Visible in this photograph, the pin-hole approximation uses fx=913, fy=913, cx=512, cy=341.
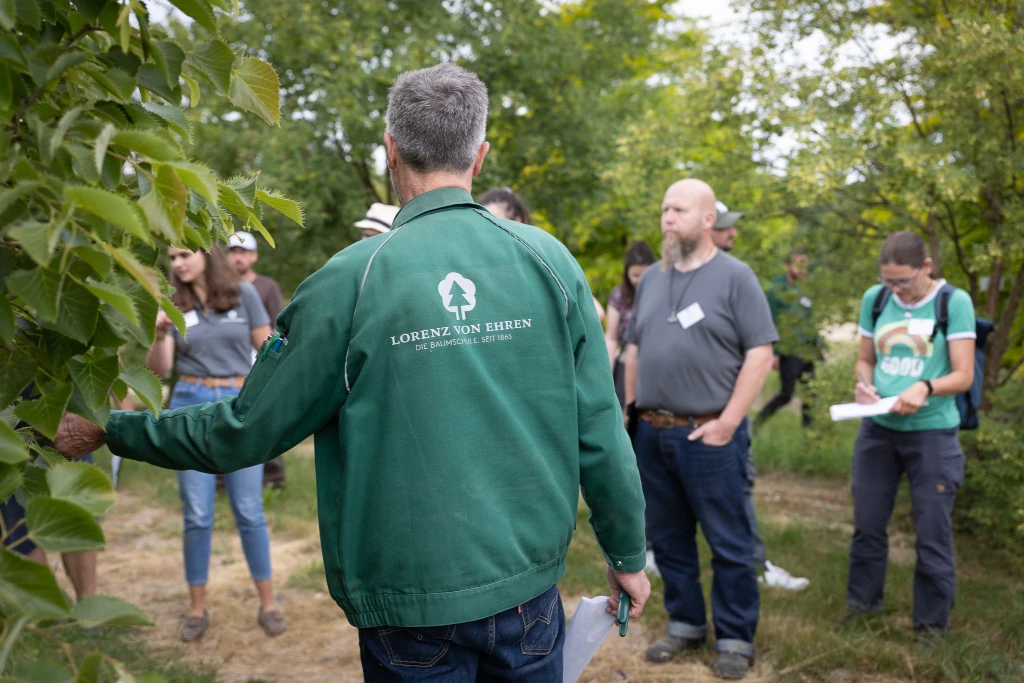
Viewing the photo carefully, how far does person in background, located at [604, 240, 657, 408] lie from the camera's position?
6285mm

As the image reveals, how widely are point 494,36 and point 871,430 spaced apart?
8.44 meters

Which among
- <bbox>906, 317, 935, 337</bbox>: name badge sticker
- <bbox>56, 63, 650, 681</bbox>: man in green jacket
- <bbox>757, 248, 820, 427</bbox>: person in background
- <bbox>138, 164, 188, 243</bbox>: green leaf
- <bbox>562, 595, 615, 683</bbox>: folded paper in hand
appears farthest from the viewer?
<bbox>757, 248, 820, 427</bbox>: person in background

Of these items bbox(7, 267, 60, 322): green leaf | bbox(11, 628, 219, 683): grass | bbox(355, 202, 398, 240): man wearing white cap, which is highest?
bbox(355, 202, 398, 240): man wearing white cap

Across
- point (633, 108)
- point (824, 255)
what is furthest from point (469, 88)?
point (633, 108)

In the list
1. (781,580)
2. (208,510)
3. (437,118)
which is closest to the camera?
(437,118)

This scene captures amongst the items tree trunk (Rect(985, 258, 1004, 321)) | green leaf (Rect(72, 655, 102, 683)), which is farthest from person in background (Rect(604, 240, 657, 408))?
green leaf (Rect(72, 655, 102, 683))

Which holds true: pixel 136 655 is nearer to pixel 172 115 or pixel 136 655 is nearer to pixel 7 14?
pixel 172 115

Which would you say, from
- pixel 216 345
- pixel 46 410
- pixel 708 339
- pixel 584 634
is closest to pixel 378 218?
pixel 216 345

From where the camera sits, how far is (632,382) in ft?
16.9

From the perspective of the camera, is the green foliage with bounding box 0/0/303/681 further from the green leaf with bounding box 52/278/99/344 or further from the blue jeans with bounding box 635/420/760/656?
the blue jeans with bounding box 635/420/760/656

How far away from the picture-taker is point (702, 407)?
439 centimetres

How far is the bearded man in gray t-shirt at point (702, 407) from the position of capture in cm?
439

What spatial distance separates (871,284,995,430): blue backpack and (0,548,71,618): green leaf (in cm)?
444

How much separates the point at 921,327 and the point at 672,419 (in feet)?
4.62
